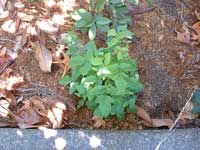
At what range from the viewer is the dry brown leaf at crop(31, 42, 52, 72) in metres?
2.66

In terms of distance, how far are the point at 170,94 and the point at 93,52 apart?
51 cm

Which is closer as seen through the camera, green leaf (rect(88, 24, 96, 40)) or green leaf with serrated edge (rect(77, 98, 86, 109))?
green leaf with serrated edge (rect(77, 98, 86, 109))

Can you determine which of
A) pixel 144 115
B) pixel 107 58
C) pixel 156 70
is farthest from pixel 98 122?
pixel 156 70

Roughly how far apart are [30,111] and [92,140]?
1.20ft

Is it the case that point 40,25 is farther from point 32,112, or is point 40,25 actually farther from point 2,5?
point 32,112

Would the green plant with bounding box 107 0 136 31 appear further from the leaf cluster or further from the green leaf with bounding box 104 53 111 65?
the green leaf with bounding box 104 53 111 65

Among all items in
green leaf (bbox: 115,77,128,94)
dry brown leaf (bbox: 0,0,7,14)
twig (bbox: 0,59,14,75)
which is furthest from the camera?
dry brown leaf (bbox: 0,0,7,14)

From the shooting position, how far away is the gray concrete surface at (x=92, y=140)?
2.35 m

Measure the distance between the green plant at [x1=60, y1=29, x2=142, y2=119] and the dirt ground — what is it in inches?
4.9

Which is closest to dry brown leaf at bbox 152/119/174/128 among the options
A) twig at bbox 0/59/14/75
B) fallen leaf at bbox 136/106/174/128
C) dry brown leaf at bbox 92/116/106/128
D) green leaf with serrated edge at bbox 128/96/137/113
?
fallen leaf at bbox 136/106/174/128

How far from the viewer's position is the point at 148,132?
2432 mm

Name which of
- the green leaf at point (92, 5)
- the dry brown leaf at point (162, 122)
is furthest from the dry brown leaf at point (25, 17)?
the dry brown leaf at point (162, 122)

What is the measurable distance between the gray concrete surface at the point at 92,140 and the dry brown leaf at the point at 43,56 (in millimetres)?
396

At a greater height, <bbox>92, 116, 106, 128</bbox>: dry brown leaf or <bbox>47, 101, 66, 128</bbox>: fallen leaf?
<bbox>47, 101, 66, 128</bbox>: fallen leaf
